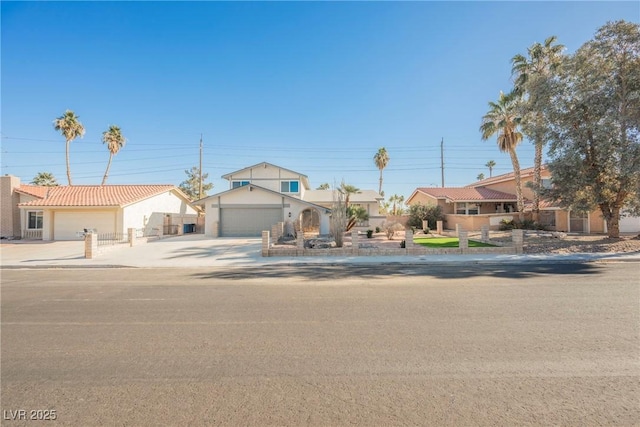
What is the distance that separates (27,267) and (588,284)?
22.0 m

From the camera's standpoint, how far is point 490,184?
37.9 meters

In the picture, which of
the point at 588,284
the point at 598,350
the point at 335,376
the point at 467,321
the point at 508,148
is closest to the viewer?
the point at 335,376

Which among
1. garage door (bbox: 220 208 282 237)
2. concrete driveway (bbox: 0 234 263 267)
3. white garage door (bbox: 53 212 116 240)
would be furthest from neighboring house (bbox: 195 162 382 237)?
concrete driveway (bbox: 0 234 263 267)

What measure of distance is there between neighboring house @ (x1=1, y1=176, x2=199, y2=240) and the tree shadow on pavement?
1806 cm

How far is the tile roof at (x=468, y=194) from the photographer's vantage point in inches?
1286

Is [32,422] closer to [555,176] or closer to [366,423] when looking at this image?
[366,423]

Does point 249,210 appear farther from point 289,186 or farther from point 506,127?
point 506,127

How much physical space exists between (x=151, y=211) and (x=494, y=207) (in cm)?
3666

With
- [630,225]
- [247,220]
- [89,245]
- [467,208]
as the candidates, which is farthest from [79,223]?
[630,225]

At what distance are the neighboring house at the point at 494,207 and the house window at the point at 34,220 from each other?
124 feet

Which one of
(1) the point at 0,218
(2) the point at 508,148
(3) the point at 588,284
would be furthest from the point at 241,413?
(1) the point at 0,218

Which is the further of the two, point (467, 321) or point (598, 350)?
point (467, 321)

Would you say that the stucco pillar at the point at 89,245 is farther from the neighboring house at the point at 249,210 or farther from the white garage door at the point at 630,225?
the white garage door at the point at 630,225

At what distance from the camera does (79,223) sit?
24.7m
